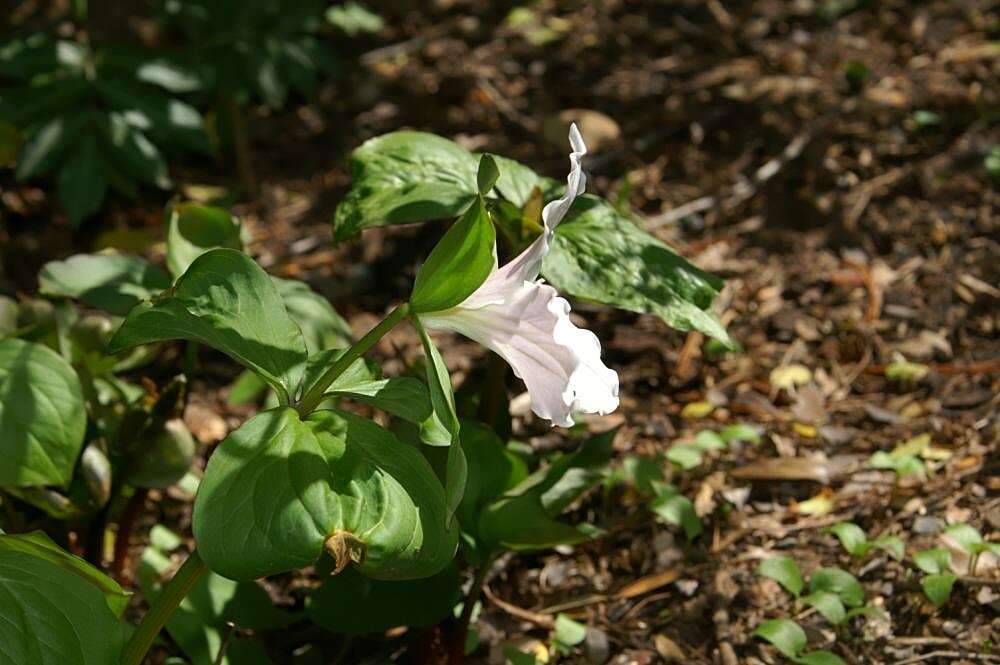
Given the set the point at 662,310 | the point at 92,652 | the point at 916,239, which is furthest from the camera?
the point at 916,239

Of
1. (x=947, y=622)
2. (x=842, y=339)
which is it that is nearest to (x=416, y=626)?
(x=947, y=622)

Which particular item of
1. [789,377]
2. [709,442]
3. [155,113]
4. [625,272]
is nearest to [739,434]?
[709,442]

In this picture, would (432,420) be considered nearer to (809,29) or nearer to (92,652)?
(92,652)

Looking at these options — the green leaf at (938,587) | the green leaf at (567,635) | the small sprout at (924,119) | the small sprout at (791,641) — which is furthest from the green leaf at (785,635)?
the small sprout at (924,119)

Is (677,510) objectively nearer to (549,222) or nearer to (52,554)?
(549,222)

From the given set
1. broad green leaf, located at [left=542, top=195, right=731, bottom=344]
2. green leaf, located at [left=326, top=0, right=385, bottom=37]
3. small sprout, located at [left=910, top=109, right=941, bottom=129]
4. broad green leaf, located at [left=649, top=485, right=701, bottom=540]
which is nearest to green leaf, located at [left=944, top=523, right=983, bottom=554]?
broad green leaf, located at [left=649, top=485, right=701, bottom=540]

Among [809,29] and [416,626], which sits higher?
[416,626]
